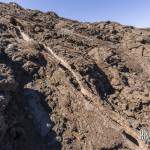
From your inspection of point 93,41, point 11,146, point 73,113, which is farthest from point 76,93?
point 93,41

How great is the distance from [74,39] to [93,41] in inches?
68.9

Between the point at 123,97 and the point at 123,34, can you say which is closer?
the point at 123,97

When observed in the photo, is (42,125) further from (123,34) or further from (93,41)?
(123,34)

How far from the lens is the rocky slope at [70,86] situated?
26.8 meters

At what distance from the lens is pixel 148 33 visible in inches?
1641

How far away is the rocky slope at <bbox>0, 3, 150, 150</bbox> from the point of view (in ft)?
88.1

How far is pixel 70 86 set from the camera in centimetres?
3020

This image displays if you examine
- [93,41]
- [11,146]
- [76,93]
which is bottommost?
[11,146]

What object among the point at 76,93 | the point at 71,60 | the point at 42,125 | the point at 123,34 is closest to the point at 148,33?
the point at 123,34

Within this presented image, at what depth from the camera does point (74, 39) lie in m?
37.1

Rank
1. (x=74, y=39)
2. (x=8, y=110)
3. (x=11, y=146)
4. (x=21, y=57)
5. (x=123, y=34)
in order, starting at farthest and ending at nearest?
(x=123, y=34), (x=74, y=39), (x=21, y=57), (x=8, y=110), (x=11, y=146)

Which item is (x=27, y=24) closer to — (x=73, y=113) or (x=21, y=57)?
(x=21, y=57)

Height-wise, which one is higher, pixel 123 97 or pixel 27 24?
pixel 27 24

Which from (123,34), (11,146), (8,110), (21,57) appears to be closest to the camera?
(11,146)
